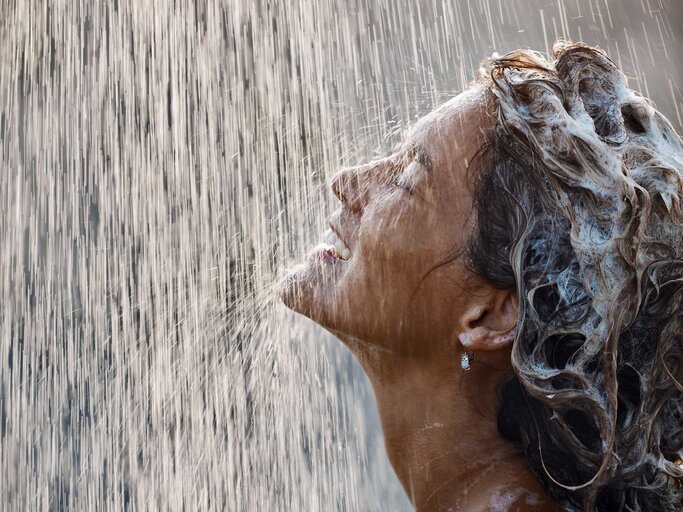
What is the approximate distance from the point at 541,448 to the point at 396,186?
A: 0.86m

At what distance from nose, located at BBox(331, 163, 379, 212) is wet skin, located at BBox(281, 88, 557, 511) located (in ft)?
0.18

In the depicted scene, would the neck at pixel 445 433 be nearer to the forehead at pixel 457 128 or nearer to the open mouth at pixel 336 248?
the open mouth at pixel 336 248

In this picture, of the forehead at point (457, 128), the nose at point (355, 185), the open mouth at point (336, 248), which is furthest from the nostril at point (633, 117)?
the open mouth at point (336, 248)

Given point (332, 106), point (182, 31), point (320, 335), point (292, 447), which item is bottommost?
point (292, 447)

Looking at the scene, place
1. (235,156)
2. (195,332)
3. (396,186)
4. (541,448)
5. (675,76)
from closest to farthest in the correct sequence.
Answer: (541,448)
(396,186)
(675,76)
(195,332)
(235,156)

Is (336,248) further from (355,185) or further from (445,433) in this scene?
(445,433)

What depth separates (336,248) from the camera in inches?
105

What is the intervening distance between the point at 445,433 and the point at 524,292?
18.9 inches

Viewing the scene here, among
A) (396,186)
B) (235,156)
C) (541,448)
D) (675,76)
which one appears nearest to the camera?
(541,448)

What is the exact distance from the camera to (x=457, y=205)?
2.52 metres

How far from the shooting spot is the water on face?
691cm

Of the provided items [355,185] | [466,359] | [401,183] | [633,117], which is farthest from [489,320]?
[633,117]

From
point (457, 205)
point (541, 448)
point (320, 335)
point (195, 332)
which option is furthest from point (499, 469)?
point (195, 332)

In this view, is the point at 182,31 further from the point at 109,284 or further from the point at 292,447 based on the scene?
the point at 292,447
